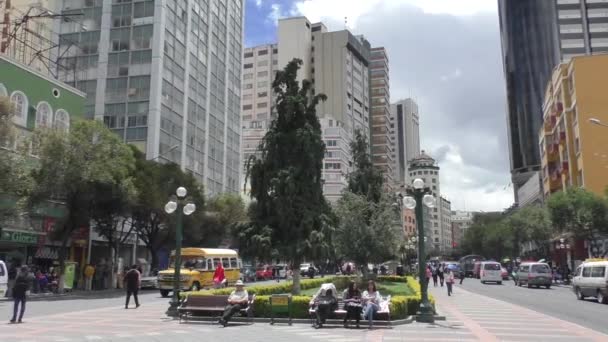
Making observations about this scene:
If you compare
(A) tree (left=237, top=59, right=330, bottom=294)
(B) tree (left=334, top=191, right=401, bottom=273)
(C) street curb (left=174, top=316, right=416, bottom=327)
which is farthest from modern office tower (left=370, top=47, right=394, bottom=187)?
(C) street curb (left=174, top=316, right=416, bottom=327)

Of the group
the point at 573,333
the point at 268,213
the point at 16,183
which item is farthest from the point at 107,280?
the point at 573,333

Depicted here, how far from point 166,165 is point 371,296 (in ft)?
96.5

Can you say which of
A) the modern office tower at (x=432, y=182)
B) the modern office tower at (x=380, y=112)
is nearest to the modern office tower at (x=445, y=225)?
the modern office tower at (x=432, y=182)

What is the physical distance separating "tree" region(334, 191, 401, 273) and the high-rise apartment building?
272ft

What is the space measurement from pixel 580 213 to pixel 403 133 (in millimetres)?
148405

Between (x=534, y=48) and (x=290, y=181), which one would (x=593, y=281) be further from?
(x=534, y=48)

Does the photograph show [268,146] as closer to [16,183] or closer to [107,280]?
[16,183]

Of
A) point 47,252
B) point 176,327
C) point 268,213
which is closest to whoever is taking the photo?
point 176,327

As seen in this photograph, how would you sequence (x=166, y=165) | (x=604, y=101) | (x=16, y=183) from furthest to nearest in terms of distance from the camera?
1. (x=604, y=101)
2. (x=166, y=165)
3. (x=16, y=183)

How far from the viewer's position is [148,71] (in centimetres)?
5481

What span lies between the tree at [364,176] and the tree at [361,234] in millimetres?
9227

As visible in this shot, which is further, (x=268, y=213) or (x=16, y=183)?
(x=16, y=183)

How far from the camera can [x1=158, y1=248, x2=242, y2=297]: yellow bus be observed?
2902 centimetres

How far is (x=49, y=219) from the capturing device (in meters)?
36.7
